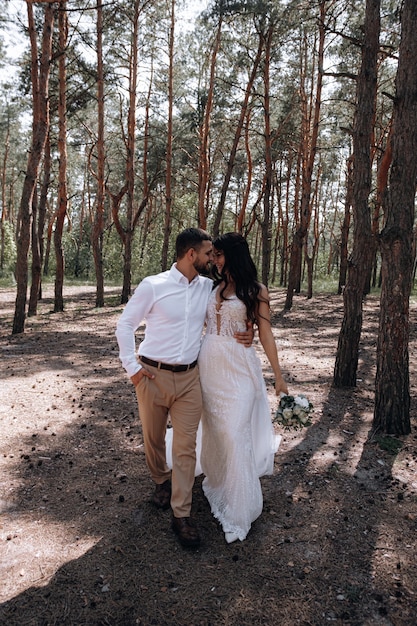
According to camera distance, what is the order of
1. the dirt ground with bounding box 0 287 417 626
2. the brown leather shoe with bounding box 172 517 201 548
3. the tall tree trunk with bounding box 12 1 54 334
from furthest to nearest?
1. the tall tree trunk with bounding box 12 1 54 334
2. the brown leather shoe with bounding box 172 517 201 548
3. the dirt ground with bounding box 0 287 417 626

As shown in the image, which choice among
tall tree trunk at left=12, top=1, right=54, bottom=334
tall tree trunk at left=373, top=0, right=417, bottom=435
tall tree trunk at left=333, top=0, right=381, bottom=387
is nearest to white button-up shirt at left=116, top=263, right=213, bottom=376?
tall tree trunk at left=373, top=0, right=417, bottom=435

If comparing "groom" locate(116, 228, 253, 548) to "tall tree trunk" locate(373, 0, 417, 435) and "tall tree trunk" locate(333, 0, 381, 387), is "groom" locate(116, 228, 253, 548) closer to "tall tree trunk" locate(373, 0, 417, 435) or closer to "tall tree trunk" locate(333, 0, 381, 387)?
"tall tree trunk" locate(373, 0, 417, 435)

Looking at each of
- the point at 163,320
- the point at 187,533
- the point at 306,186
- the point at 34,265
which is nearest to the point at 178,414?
the point at 163,320

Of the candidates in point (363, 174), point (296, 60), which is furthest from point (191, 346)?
point (296, 60)

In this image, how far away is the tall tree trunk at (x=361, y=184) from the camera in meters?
6.58

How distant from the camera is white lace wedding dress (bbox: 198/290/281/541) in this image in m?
3.56

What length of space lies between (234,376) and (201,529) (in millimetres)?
1237

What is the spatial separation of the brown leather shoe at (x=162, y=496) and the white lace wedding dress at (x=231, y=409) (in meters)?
0.44

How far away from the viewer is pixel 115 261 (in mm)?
32469

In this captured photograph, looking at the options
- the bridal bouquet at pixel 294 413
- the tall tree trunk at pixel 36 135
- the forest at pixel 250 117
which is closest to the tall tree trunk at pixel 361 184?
the forest at pixel 250 117

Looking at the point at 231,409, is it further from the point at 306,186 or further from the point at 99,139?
the point at 99,139

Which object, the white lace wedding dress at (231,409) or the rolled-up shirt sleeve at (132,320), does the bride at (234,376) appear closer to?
the white lace wedding dress at (231,409)

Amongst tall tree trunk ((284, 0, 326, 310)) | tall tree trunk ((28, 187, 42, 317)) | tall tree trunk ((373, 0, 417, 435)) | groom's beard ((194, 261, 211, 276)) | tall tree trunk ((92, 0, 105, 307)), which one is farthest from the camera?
tall tree trunk ((92, 0, 105, 307))

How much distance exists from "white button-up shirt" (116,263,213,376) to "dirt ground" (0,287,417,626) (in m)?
1.36
